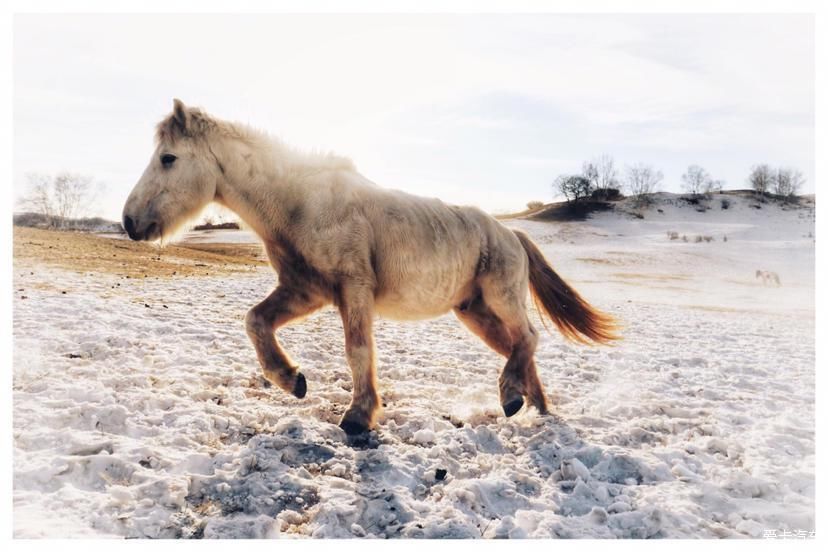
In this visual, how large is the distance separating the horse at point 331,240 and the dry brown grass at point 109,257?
217 inches

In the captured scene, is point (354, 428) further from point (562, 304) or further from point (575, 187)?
point (575, 187)

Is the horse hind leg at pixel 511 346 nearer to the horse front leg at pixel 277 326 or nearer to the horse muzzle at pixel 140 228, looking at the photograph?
the horse front leg at pixel 277 326

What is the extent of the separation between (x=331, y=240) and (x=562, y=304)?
273cm

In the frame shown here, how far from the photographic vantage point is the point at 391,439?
4000 mm

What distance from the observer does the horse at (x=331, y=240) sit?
163 inches

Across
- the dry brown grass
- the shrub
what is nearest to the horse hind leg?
the dry brown grass

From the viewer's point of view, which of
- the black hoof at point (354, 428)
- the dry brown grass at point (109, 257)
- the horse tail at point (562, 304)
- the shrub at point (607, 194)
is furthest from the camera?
the shrub at point (607, 194)

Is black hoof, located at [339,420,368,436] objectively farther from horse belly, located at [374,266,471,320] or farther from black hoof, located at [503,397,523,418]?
black hoof, located at [503,397,523,418]

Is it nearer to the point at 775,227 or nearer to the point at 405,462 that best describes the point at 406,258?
the point at 405,462

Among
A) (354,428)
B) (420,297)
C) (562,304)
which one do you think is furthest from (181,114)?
(562,304)

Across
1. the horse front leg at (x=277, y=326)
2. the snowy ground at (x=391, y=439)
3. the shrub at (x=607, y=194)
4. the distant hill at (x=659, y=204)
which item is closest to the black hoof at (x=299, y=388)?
the horse front leg at (x=277, y=326)

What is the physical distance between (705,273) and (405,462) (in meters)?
33.8

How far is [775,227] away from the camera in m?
45.3
